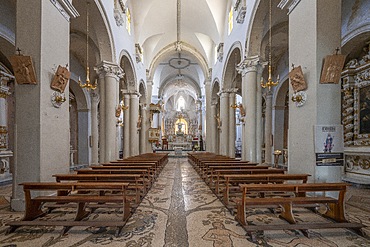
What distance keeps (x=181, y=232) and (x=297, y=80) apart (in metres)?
3.79

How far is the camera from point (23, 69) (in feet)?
15.0

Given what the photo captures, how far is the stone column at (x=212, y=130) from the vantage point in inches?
740

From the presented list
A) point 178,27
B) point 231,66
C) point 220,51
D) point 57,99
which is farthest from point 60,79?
point 178,27

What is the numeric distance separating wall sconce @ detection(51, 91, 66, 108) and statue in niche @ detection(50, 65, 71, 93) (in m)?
0.10

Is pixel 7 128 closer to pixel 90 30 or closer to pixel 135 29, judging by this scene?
pixel 90 30

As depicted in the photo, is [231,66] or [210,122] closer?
[231,66]

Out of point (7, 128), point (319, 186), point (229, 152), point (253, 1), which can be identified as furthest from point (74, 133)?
point (319, 186)

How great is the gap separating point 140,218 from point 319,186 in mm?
2898

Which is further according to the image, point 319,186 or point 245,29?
point 245,29

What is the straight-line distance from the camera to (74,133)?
1592 cm

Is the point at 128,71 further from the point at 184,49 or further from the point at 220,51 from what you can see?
the point at 184,49

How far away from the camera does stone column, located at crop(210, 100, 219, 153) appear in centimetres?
1880

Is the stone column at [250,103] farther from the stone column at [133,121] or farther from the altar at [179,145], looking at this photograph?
the altar at [179,145]

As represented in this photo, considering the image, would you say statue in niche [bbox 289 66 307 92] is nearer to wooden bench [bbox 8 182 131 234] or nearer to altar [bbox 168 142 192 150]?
wooden bench [bbox 8 182 131 234]
